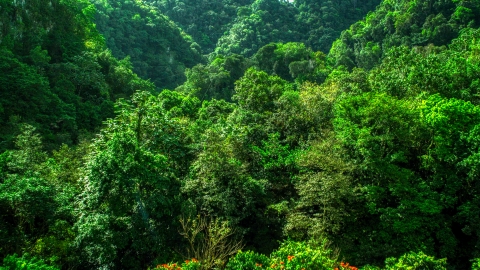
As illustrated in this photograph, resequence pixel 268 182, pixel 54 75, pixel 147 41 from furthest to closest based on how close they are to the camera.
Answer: pixel 147 41 → pixel 54 75 → pixel 268 182

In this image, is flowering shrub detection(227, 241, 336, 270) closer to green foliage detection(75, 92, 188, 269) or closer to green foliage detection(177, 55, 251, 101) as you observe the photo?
green foliage detection(75, 92, 188, 269)

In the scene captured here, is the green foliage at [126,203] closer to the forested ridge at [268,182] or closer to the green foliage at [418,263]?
the forested ridge at [268,182]

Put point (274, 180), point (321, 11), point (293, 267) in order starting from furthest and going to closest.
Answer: point (321, 11), point (274, 180), point (293, 267)

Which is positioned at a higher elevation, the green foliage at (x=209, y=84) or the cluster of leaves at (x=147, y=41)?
the cluster of leaves at (x=147, y=41)

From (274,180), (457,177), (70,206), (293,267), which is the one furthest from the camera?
(274,180)

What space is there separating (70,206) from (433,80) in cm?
1754

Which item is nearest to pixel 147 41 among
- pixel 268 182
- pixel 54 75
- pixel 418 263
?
pixel 54 75

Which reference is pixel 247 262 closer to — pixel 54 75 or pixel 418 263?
pixel 418 263

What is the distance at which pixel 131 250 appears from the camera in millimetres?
14641

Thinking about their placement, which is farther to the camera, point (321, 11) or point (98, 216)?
point (321, 11)

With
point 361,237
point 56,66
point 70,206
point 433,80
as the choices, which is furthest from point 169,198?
point 56,66

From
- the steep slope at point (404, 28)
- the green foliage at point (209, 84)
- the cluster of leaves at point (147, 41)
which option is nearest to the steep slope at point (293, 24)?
the cluster of leaves at point (147, 41)

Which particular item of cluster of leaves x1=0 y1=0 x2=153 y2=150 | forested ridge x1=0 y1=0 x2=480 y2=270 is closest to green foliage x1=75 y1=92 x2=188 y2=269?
forested ridge x1=0 y1=0 x2=480 y2=270

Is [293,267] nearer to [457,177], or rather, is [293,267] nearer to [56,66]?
[457,177]
